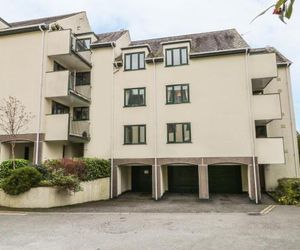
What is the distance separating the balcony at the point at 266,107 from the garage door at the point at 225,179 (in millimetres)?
5225

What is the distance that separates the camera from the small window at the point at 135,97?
65.8 feet

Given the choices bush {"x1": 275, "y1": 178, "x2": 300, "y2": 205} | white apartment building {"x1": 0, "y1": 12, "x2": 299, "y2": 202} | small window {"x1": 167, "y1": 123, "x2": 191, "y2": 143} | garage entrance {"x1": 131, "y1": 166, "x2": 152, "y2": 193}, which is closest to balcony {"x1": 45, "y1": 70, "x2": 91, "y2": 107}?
white apartment building {"x1": 0, "y1": 12, "x2": 299, "y2": 202}

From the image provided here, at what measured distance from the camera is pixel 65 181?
48.3ft

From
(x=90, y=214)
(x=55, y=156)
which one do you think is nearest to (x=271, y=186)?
(x=90, y=214)

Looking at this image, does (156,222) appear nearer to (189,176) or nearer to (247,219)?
(247,219)

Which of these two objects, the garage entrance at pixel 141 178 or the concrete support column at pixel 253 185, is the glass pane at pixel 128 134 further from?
the concrete support column at pixel 253 185

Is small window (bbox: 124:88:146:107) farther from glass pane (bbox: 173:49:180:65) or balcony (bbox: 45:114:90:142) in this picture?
balcony (bbox: 45:114:90:142)

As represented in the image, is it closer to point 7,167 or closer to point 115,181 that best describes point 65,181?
point 7,167

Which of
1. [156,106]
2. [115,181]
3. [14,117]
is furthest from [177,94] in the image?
[14,117]

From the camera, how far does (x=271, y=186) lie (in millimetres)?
20844

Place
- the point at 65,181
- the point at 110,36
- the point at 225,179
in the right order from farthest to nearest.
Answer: the point at 110,36
the point at 225,179
the point at 65,181

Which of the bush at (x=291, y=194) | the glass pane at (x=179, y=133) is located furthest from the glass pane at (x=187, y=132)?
the bush at (x=291, y=194)

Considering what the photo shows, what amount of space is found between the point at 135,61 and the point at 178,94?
4432 mm

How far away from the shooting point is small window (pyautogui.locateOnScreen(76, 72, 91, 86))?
70.2ft
